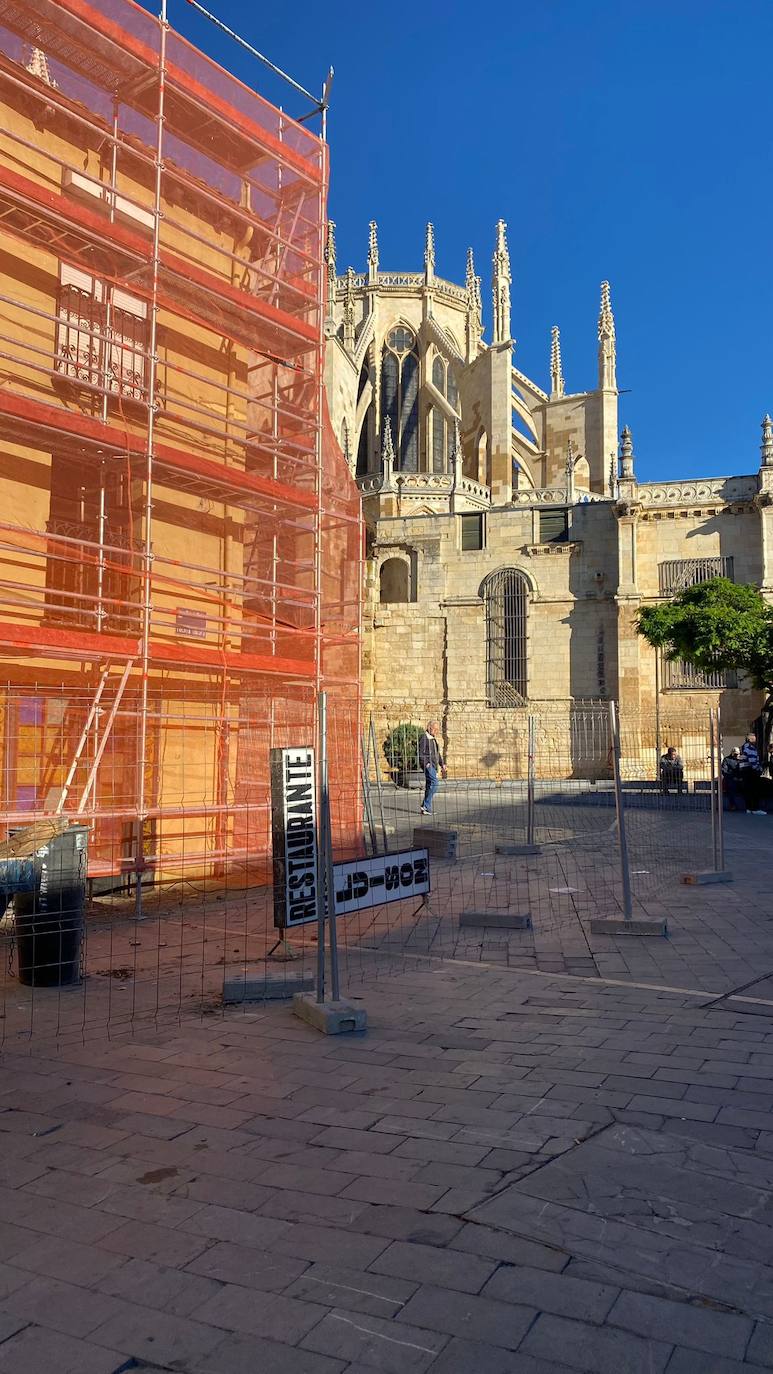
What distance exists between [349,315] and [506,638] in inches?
724

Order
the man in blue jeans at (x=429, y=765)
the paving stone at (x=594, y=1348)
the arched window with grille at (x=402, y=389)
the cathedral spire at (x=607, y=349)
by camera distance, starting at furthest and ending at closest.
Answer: the arched window with grille at (x=402, y=389) < the cathedral spire at (x=607, y=349) < the man in blue jeans at (x=429, y=765) < the paving stone at (x=594, y=1348)

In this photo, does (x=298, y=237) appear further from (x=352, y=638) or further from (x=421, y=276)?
(x=421, y=276)

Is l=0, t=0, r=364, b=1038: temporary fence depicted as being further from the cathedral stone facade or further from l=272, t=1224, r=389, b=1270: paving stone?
the cathedral stone facade

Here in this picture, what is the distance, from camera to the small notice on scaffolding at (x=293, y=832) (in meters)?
6.37

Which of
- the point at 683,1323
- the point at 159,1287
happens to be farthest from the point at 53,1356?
the point at 683,1323

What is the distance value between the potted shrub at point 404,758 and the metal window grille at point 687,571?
15.3 m

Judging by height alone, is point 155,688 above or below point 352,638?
below

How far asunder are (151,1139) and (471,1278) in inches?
63.1

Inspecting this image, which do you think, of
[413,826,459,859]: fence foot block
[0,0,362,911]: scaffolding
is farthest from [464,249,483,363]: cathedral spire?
[413,826,459,859]: fence foot block

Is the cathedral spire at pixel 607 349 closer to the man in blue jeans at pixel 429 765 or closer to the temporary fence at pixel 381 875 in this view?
the temporary fence at pixel 381 875

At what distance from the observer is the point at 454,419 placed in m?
38.1

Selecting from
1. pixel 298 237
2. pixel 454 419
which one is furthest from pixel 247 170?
pixel 454 419

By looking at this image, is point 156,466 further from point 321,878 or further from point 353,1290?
point 353,1290

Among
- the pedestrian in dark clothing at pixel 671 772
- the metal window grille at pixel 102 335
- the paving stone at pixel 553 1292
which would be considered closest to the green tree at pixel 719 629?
the pedestrian in dark clothing at pixel 671 772
